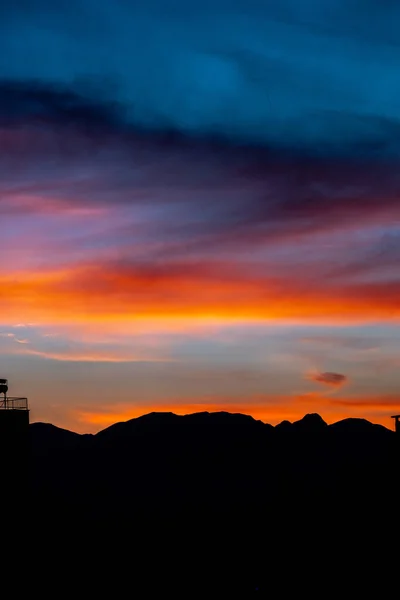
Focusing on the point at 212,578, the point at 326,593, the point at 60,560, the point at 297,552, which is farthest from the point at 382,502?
the point at 326,593

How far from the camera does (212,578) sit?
14962 centimetres

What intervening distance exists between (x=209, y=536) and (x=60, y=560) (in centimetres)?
5289

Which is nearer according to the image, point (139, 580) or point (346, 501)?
point (139, 580)

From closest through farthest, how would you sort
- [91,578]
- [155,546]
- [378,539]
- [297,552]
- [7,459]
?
[7,459]
[378,539]
[91,578]
[297,552]
[155,546]

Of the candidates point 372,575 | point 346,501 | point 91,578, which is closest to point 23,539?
point 372,575

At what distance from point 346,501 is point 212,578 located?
52.7 meters

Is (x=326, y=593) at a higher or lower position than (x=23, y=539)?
lower

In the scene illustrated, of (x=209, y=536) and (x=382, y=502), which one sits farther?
(x=209, y=536)

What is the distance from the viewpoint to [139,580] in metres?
142

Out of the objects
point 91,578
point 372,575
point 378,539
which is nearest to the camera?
point 372,575

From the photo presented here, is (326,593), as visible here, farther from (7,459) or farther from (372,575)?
(7,459)

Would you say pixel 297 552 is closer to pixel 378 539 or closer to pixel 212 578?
pixel 212 578

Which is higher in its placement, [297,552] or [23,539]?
[23,539]

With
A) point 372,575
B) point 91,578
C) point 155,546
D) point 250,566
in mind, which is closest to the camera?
point 372,575
